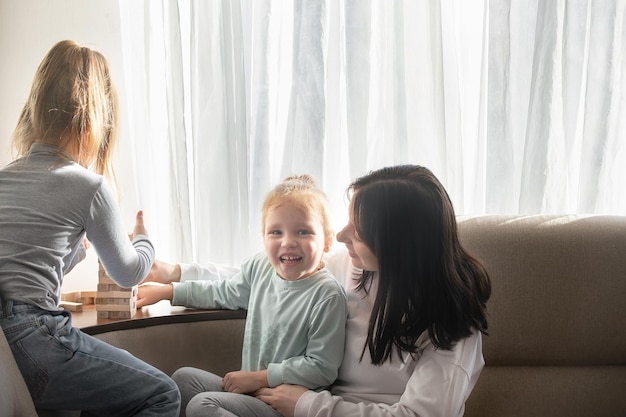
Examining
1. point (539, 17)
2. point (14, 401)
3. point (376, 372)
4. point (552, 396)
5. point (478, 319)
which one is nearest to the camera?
point (14, 401)

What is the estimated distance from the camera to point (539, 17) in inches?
83.1

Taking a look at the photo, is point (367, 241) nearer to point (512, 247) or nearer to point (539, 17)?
point (512, 247)

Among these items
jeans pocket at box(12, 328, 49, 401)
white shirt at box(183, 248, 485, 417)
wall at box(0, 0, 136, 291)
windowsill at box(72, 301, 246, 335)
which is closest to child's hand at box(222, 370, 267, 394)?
white shirt at box(183, 248, 485, 417)

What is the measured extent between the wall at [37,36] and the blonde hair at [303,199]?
23.8 inches

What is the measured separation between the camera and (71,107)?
1.63 meters

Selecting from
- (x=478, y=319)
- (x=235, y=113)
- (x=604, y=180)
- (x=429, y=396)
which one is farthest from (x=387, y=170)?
(x=604, y=180)

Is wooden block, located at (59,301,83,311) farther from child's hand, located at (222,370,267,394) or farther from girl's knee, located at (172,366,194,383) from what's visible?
child's hand, located at (222,370,267,394)

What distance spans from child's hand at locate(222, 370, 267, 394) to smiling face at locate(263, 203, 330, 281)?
239mm

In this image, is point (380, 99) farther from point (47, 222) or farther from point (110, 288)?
point (47, 222)

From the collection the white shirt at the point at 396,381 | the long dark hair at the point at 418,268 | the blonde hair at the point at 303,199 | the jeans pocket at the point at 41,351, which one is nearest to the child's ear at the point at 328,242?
the blonde hair at the point at 303,199

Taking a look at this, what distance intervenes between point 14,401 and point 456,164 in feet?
4.22

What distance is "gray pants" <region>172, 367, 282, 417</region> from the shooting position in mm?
1619

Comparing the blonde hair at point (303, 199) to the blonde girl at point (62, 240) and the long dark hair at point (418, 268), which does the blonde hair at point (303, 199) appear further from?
the blonde girl at point (62, 240)

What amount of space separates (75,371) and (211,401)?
0.96 feet
